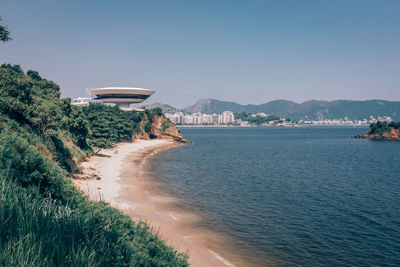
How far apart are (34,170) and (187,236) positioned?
41.0 ft

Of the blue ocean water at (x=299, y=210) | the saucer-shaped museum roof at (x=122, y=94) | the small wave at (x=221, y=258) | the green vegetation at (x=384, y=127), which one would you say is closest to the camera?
the small wave at (x=221, y=258)

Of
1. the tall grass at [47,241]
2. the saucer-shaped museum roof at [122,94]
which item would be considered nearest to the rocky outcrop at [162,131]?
the saucer-shaped museum roof at [122,94]

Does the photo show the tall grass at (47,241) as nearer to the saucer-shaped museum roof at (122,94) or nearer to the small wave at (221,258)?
the small wave at (221,258)

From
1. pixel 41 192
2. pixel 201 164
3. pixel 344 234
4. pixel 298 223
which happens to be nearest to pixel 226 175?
pixel 201 164

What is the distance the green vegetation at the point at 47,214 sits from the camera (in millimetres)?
6301

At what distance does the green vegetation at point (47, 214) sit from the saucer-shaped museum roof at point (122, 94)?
103m

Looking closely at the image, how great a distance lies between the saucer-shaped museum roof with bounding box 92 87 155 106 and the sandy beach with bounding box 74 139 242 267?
89.4 m

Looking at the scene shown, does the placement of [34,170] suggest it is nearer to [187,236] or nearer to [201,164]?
[187,236]

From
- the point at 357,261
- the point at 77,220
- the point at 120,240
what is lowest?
the point at 357,261

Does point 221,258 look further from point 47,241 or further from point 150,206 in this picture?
point 47,241

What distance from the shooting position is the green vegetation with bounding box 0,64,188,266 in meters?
6.30

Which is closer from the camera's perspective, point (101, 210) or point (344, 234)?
point (101, 210)

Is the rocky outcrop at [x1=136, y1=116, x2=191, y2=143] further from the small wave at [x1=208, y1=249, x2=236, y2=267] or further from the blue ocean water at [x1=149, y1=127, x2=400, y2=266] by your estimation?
the small wave at [x1=208, y1=249, x2=236, y2=267]

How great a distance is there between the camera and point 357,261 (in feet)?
61.1
